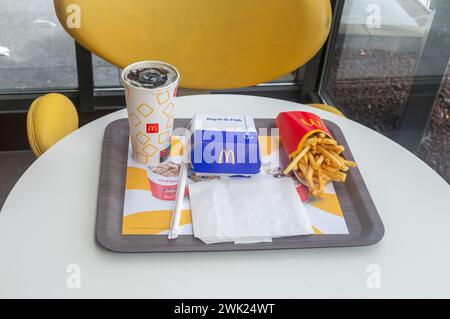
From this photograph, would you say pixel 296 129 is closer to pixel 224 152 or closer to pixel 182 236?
pixel 224 152

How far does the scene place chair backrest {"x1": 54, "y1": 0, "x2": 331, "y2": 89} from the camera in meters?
1.29

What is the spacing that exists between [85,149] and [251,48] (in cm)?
57

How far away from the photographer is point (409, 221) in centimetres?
92

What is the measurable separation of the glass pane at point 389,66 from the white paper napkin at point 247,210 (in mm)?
883

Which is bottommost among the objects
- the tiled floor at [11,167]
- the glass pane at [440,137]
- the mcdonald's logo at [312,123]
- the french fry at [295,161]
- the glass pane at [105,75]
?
the tiled floor at [11,167]

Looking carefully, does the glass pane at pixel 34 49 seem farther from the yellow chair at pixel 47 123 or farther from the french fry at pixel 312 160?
the french fry at pixel 312 160

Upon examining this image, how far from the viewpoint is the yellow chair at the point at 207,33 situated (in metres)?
→ 1.29

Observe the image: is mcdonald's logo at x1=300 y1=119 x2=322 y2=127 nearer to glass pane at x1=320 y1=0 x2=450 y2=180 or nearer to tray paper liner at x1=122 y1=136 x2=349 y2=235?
tray paper liner at x1=122 y1=136 x2=349 y2=235

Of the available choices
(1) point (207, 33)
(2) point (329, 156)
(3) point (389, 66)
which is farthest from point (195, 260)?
(3) point (389, 66)

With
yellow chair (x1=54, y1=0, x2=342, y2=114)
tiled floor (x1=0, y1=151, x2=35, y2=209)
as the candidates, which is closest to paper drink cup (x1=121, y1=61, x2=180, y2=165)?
yellow chair (x1=54, y1=0, x2=342, y2=114)

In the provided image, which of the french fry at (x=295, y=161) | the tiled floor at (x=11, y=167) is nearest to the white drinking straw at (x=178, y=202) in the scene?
the french fry at (x=295, y=161)

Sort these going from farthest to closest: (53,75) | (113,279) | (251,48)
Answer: (53,75) → (251,48) → (113,279)

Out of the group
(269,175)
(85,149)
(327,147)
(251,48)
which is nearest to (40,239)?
(85,149)

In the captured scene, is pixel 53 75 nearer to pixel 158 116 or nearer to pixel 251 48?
pixel 251 48
